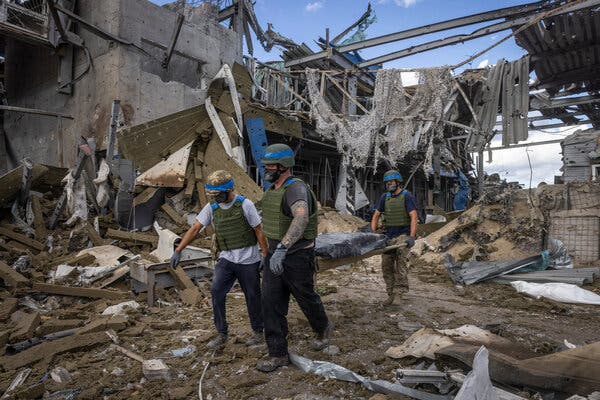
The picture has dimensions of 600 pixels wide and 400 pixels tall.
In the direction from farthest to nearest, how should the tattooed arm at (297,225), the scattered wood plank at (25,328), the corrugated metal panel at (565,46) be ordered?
the corrugated metal panel at (565,46)
the scattered wood plank at (25,328)
the tattooed arm at (297,225)

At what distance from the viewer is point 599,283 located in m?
6.80

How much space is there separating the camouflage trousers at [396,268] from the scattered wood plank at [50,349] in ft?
12.6

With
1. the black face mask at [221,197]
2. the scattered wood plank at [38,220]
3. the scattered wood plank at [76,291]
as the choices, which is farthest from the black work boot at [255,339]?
the scattered wood plank at [38,220]

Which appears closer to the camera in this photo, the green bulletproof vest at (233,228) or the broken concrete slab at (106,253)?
the green bulletproof vest at (233,228)

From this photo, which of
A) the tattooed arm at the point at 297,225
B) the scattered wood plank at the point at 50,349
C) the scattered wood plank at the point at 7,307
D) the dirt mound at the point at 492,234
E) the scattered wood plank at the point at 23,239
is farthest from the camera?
the dirt mound at the point at 492,234

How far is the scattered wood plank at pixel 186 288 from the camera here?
19.1 feet

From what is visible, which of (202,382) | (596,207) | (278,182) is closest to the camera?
(202,382)

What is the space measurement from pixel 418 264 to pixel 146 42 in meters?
9.48

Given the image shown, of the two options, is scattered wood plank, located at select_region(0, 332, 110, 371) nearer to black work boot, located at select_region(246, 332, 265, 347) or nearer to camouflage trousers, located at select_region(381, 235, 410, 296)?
black work boot, located at select_region(246, 332, 265, 347)

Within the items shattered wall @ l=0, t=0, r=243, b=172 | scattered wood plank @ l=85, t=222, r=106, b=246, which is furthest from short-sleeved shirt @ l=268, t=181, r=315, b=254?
shattered wall @ l=0, t=0, r=243, b=172

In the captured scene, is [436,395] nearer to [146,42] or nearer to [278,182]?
[278,182]

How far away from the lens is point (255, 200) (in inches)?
349

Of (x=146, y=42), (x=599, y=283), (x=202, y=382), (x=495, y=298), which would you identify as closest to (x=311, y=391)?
(x=202, y=382)

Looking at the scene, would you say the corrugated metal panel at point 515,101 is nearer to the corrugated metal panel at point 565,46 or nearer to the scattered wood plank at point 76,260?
the corrugated metal panel at point 565,46
